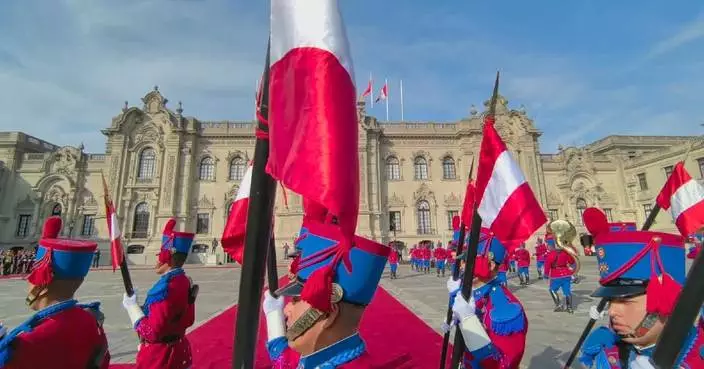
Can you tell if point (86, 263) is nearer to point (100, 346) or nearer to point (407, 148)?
point (100, 346)

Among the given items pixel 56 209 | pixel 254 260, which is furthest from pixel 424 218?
pixel 56 209

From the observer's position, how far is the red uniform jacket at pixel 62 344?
2.09 meters

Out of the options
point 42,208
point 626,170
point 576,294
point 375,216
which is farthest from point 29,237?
point 626,170

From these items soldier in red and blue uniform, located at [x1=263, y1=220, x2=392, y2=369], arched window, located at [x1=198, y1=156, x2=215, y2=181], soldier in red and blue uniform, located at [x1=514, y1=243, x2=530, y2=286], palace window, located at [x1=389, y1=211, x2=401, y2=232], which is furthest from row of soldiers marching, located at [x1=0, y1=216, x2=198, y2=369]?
arched window, located at [x1=198, y1=156, x2=215, y2=181]

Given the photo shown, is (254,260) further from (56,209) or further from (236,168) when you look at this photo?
(56,209)

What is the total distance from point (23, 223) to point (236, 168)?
17954 mm

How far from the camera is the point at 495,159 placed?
91.2 inches

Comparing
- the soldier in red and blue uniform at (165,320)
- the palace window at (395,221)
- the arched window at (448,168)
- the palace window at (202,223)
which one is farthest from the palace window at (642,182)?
the soldier in red and blue uniform at (165,320)

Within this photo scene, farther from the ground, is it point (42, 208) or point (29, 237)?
point (42, 208)

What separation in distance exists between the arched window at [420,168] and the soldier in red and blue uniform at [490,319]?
28.3m

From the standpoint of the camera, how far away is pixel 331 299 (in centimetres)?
173

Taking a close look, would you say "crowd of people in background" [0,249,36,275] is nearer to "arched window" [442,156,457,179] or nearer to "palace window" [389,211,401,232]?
"palace window" [389,211,401,232]

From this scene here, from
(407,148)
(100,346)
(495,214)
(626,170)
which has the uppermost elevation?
(407,148)

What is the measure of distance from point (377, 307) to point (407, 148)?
2440cm
